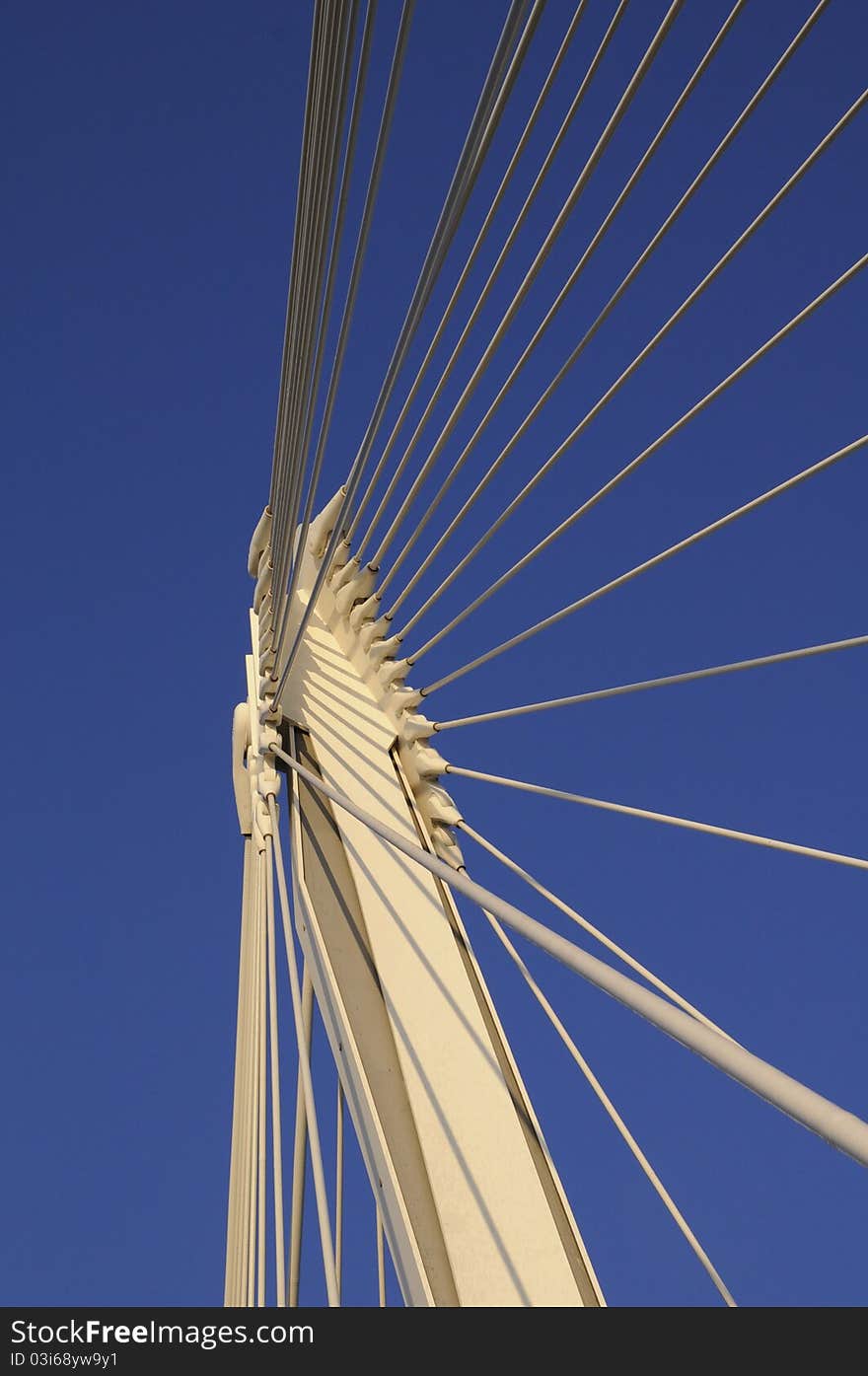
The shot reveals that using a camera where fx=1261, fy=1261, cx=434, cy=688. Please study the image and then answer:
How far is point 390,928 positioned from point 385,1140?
0.77 metres

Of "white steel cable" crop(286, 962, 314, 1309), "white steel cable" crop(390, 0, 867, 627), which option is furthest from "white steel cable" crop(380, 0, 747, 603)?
"white steel cable" crop(286, 962, 314, 1309)

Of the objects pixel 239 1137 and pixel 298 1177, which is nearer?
pixel 298 1177

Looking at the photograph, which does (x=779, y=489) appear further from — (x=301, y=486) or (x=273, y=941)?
(x=273, y=941)

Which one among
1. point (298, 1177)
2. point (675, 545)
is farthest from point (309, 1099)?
point (675, 545)

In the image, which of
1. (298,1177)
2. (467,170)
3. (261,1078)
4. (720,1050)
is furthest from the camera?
(261,1078)

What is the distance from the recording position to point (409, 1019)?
3.86 metres

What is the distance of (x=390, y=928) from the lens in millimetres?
4133

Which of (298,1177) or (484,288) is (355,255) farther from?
(298,1177)

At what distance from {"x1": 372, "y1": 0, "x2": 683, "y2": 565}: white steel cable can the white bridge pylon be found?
747 mm

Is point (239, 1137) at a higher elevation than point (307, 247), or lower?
lower

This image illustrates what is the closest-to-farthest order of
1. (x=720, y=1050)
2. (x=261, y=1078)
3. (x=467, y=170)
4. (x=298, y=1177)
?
(x=720, y=1050) < (x=467, y=170) < (x=298, y=1177) < (x=261, y=1078)

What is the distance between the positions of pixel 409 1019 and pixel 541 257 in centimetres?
226

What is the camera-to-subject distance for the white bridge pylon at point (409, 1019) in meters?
3.30
